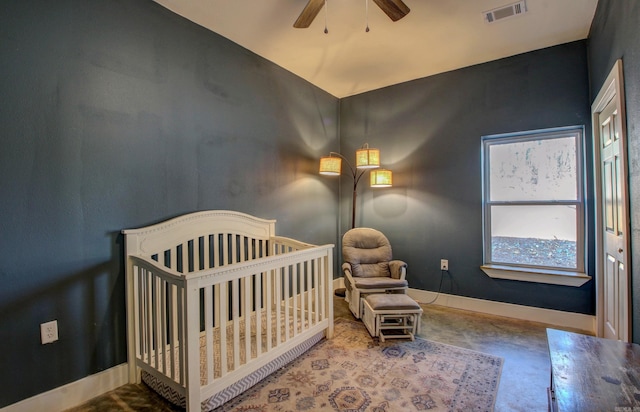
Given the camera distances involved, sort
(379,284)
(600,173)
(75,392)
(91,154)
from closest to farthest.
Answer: (75,392), (91,154), (600,173), (379,284)

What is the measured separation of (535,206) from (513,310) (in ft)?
3.70

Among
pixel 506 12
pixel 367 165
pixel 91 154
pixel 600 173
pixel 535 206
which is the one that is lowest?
pixel 535 206

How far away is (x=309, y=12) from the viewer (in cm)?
218

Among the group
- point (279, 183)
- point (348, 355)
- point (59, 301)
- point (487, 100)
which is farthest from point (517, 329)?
point (59, 301)

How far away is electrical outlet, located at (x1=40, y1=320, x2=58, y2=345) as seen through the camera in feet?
5.81

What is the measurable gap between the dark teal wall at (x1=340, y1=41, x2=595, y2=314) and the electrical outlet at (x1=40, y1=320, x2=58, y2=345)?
3.35 metres

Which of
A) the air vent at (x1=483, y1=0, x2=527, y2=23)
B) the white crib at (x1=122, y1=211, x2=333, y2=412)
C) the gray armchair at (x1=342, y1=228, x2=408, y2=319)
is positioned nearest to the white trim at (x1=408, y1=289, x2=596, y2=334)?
the gray armchair at (x1=342, y1=228, x2=408, y2=319)

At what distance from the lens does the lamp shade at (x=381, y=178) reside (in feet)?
12.3

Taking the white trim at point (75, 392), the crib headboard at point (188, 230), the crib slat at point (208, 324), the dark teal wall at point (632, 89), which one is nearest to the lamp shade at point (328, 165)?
the crib headboard at point (188, 230)

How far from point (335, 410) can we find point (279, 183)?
7.47 feet

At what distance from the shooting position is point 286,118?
3.57m

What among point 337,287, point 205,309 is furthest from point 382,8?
point 337,287

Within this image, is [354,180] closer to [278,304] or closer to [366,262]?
[366,262]

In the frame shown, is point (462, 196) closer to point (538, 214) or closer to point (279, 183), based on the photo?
point (538, 214)
